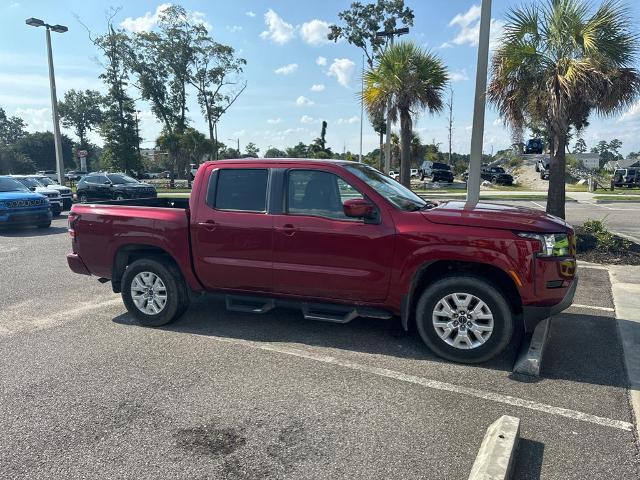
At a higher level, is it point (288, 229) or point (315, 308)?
point (288, 229)

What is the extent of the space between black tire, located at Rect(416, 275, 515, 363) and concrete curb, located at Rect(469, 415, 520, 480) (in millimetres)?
1075

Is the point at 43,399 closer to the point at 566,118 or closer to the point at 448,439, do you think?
the point at 448,439

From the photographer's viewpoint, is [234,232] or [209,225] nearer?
[234,232]

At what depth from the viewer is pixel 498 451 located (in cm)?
282

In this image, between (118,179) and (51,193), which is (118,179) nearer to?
(118,179)

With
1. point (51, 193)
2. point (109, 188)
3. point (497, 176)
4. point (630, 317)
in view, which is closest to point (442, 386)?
point (630, 317)

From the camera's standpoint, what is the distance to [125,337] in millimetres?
5191

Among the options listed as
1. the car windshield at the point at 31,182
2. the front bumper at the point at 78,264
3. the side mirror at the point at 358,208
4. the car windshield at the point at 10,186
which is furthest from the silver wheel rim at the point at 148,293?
the car windshield at the point at 31,182

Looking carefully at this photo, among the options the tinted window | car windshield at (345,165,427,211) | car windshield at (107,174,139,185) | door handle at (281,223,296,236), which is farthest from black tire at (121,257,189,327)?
car windshield at (107,174,139,185)

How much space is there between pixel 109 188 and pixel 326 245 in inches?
736

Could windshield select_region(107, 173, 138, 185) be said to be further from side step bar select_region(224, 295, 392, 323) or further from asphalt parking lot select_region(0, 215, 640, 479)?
side step bar select_region(224, 295, 392, 323)

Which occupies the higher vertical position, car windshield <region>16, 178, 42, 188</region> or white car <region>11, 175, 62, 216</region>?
car windshield <region>16, 178, 42, 188</region>

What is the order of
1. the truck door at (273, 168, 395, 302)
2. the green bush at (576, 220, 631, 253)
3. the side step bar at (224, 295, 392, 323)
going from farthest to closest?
the green bush at (576, 220, 631, 253), the side step bar at (224, 295, 392, 323), the truck door at (273, 168, 395, 302)

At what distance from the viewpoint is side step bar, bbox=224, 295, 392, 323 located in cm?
469
